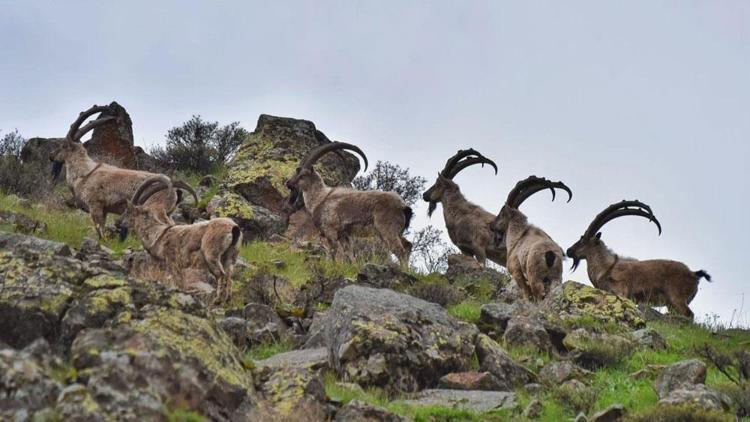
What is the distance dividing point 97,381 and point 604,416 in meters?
3.85

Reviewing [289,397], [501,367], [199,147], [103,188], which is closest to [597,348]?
[501,367]

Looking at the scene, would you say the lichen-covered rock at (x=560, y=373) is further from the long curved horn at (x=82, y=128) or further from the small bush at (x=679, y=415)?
the long curved horn at (x=82, y=128)

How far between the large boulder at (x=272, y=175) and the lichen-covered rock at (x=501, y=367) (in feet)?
32.7

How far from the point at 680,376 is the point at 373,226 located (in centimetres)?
902

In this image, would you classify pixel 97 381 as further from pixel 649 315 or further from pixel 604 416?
pixel 649 315

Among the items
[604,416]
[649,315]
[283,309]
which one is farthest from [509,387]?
[649,315]

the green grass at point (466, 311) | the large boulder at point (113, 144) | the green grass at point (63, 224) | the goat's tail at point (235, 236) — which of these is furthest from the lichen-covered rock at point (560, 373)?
the large boulder at point (113, 144)

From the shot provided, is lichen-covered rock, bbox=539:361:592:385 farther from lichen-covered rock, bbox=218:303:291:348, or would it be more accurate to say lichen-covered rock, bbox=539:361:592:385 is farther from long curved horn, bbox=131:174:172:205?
long curved horn, bbox=131:174:172:205

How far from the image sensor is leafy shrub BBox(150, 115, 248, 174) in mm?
26625

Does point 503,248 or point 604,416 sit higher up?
point 503,248

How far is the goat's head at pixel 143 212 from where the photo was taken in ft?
Result: 47.5

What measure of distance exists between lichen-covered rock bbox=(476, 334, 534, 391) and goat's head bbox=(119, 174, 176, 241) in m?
6.61

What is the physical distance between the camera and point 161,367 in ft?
19.2

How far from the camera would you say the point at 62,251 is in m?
10.7
